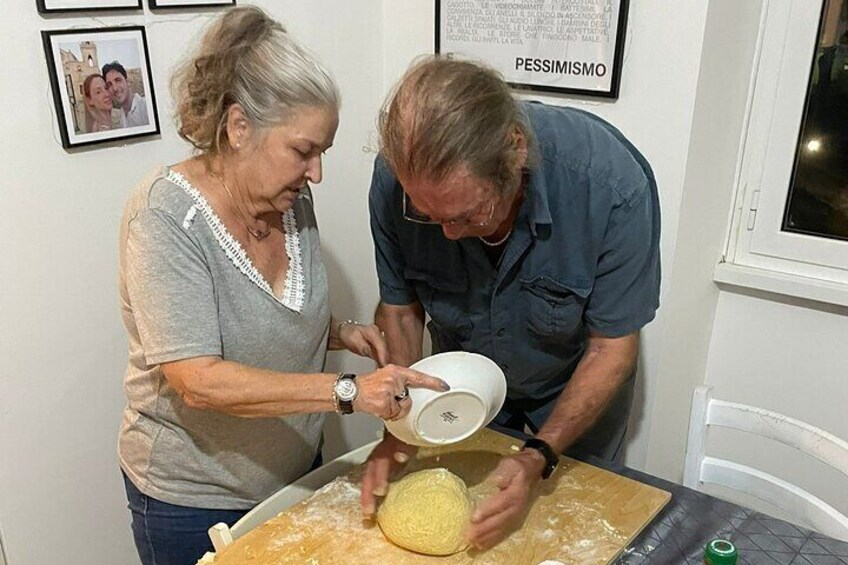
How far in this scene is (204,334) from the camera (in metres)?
1.12

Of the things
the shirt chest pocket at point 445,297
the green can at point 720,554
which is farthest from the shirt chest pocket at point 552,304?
the green can at point 720,554

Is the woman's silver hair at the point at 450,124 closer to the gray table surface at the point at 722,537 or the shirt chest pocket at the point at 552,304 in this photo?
the shirt chest pocket at the point at 552,304

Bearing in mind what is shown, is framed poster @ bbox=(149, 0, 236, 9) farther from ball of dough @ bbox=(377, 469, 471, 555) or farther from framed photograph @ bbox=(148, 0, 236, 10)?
ball of dough @ bbox=(377, 469, 471, 555)

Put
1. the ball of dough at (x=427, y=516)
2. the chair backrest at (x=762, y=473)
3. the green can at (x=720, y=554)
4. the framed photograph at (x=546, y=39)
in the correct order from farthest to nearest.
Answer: the framed photograph at (x=546, y=39), the chair backrest at (x=762, y=473), the ball of dough at (x=427, y=516), the green can at (x=720, y=554)

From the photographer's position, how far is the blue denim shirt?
4.35ft

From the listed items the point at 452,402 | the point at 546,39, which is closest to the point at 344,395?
the point at 452,402

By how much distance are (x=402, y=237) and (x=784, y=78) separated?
1103mm

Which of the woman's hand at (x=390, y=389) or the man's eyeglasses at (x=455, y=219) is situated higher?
the man's eyeglasses at (x=455, y=219)

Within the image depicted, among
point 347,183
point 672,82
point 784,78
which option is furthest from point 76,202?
point 784,78

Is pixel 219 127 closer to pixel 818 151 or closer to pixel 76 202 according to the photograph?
pixel 76 202

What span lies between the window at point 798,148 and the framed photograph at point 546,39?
0.42m

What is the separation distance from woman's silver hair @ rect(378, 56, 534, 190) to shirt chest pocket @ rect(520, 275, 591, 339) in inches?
10.8

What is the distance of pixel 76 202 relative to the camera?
1.56 metres

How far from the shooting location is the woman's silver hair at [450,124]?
1.08 m
